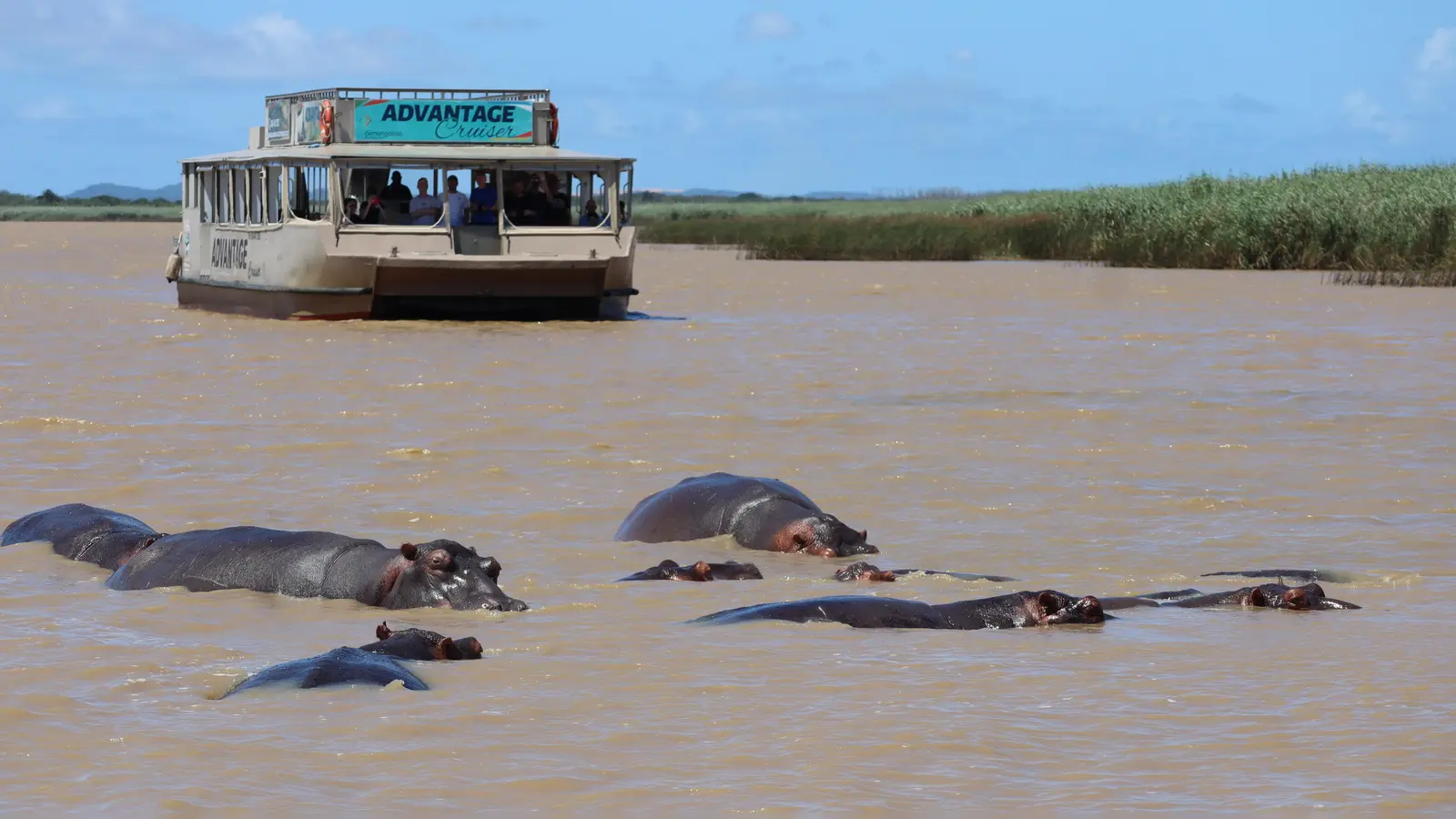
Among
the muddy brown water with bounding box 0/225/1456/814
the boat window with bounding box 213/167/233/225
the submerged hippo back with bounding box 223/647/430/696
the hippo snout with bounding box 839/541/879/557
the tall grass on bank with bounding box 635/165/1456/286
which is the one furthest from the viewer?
the tall grass on bank with bounding box 635/165/1456/286

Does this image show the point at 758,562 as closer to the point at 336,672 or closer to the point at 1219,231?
the point at 336,672

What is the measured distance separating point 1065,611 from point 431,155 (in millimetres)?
15821

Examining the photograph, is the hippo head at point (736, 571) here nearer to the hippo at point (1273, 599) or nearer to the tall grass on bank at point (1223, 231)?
the hippo at point (1273, 599)

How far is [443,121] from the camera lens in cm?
2253

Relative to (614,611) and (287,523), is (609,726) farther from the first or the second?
(287,523)

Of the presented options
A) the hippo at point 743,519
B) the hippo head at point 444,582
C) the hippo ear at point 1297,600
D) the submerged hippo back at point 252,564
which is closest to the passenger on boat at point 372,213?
the hippo at point 743,519

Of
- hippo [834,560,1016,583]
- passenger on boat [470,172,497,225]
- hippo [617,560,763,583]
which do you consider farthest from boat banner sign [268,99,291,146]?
hippo [834,560,1016,583]

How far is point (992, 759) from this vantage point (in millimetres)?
5012

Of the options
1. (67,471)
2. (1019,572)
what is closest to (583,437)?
(67,471)

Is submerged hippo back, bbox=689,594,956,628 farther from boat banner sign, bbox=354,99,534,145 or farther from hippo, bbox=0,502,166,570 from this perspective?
boat banner sign, bbox=354,99,534,145

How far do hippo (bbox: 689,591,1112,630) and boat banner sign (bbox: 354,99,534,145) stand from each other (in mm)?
16363

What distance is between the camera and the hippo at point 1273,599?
22.8 ft

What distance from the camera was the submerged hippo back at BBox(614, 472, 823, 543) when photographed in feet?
28.6

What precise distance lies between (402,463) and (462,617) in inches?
171
